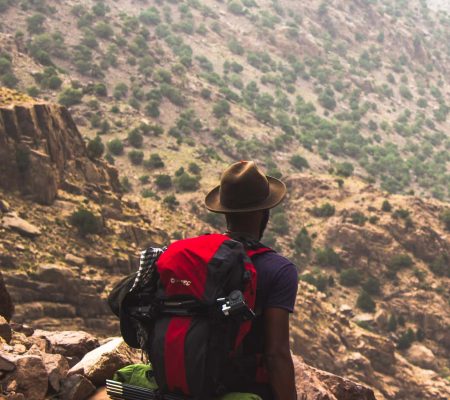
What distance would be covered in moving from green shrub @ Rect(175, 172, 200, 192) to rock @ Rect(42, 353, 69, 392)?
54787 mm

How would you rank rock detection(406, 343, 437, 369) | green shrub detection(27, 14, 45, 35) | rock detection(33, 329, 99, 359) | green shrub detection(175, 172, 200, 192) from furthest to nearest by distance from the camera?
green shrub detection(27, 14, 45, 35), green shrub detection(175, 172, 200, 192), rock detection(406, 343, 437, 369), rock detection(33, 329, 99, 359)

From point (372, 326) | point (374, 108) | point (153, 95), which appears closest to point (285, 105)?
point (374, 108)

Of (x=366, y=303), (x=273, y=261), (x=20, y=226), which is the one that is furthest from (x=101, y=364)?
(x=366, y=303)

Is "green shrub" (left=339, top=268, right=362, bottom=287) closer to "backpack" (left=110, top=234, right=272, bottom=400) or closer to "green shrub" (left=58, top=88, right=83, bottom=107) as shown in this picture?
"green shrub" (left=58, top=88, right=83, bottom=107)

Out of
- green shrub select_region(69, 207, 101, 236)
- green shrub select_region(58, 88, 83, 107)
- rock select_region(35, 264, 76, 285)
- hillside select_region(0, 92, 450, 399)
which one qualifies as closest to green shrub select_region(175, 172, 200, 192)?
hillside select_region(0, 92, 450, 399)

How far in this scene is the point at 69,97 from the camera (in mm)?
70125

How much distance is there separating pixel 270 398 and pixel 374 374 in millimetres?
39483

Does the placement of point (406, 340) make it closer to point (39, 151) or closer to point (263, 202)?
point (39, 151)

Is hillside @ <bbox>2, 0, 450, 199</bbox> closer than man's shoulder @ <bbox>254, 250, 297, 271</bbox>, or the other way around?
man's shoulder @ <bbox>254, 250, 297, 271</bbox>

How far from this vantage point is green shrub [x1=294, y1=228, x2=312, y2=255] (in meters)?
61.5

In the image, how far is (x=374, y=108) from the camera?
449 feet

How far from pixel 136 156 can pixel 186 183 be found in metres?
7.63

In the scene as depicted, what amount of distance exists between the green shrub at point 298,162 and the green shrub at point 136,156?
27.4 metres

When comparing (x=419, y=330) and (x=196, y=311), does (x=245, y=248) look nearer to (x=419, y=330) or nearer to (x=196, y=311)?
(x=196, y=311)
